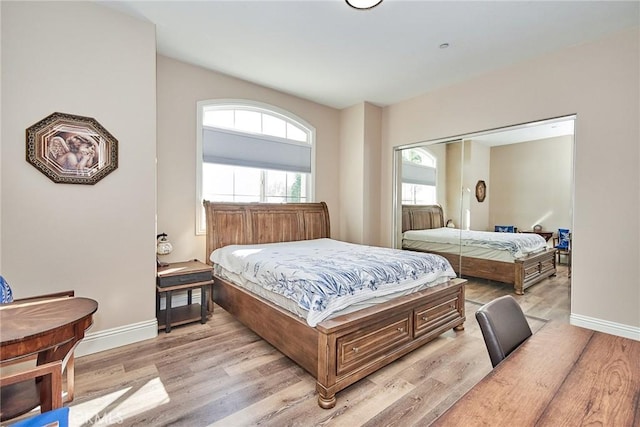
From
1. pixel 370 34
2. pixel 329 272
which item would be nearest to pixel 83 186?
pixel 329 272

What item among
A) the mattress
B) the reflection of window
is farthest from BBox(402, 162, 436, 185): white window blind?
the mattress

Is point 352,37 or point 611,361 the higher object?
point 352,37

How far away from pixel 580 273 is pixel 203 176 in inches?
171

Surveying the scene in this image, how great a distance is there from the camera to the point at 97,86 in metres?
2.56

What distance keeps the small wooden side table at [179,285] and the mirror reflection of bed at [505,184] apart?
3171 mm

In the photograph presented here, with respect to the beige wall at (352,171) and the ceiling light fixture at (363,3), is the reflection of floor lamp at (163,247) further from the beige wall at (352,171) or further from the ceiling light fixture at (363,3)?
the ceiling light fixture at (363,3)

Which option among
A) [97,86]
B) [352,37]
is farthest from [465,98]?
[97,86]

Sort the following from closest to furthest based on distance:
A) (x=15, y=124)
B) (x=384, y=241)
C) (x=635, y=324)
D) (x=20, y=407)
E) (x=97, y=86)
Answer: (x=20, y=407), (x=15, y=124), (x=97, y=86), (x=635, y=324), (x=384, y=241)

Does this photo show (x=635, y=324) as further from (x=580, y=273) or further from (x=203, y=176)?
(x=203, y=176)

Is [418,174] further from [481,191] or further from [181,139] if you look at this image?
[181,139]

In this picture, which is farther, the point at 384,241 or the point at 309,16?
the point at 384,241

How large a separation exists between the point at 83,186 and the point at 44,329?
161 cm

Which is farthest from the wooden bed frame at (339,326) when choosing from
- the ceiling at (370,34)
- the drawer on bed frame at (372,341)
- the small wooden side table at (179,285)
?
the ceiling at (370,34)

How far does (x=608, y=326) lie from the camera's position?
2.89 meters
